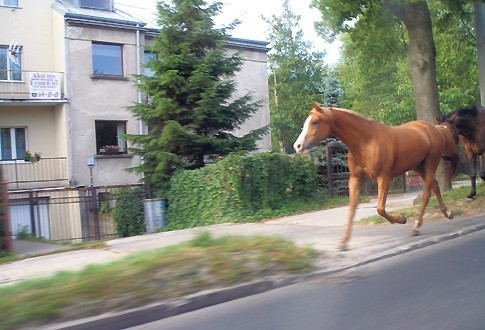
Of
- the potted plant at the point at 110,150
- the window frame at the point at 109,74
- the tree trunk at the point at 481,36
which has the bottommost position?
the potted plant at the point at 110,150

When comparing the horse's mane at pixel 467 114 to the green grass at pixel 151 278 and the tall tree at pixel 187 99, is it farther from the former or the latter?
the tall tree at pixel 187 99

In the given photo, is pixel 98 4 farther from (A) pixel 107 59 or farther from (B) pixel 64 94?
(B) pixel 64 94

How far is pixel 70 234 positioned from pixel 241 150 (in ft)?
27.3

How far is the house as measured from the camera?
20.5 metres

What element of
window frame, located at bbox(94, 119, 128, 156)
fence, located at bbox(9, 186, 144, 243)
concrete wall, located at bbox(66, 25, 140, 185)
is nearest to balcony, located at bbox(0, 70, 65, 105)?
concrete wall, located at bbox(66, 25, 140, 185)

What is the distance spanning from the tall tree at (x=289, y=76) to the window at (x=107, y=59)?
61.1ft

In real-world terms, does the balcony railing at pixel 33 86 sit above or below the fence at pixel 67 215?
above

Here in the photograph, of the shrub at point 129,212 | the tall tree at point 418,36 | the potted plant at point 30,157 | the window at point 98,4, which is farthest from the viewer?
the window at point 98,4

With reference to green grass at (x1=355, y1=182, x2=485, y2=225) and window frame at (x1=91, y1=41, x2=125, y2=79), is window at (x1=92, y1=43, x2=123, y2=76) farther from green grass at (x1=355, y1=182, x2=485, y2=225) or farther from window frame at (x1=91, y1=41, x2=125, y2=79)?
green grass at (x1=355, y1=182, x2=485, y2=225)

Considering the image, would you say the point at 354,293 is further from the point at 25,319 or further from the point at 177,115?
the point at 177,115

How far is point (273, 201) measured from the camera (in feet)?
45.2

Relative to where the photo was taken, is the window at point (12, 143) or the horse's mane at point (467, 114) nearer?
the horse's mane at point (467, 114)

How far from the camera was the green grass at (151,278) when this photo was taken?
511cm

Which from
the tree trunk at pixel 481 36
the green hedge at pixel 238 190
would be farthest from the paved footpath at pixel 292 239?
the tree trunk at pixel 481 36
